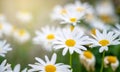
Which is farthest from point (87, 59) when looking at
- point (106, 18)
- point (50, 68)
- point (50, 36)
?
point (106, 18)

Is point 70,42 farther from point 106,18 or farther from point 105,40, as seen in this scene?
point 106,18

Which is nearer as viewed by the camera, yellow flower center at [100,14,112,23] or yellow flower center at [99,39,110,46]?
yellow flower center at [99,39,110,46]

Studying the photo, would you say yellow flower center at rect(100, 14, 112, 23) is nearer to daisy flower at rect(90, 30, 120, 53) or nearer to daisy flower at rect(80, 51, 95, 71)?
daisy flower at rect(80, 51, 95, 71)

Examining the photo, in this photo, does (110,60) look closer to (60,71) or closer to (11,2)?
(60,71)

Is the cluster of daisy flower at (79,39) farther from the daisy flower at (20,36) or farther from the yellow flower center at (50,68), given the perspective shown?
the daisy flower at (20,36)

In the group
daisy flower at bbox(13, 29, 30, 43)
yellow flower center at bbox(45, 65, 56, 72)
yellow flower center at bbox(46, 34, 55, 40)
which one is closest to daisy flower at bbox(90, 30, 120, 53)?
yellow flower center at bbox(45, 65, 56, 72)

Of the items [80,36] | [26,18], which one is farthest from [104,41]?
[26,18]

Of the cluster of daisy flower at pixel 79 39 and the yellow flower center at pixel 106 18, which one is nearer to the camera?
the cluster of daisy flower at pixel 79 39

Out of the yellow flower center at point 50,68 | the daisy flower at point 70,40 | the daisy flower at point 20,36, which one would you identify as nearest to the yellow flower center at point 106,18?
the daisy flower at point 20,36

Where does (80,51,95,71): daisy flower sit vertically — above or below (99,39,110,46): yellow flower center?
above

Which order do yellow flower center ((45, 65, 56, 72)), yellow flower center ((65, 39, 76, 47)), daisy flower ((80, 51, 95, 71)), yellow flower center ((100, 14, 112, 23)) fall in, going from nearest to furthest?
yellow flower center ((45, 65, 56, 72)) < yellow flower center ((65, 39, 76, 47)) < daisy flower ((80, 51, 95, 71)) < yellow flower center ((100, 14, 112, 23))

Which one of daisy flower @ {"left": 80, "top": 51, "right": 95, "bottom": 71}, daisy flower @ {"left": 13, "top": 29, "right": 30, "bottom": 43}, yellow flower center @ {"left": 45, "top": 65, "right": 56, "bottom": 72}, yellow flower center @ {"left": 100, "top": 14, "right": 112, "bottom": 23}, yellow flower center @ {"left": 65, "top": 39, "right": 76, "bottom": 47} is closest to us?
yellow flower center @ {"left": 45, "top": 65, "right": 56, "bottom": 72}
